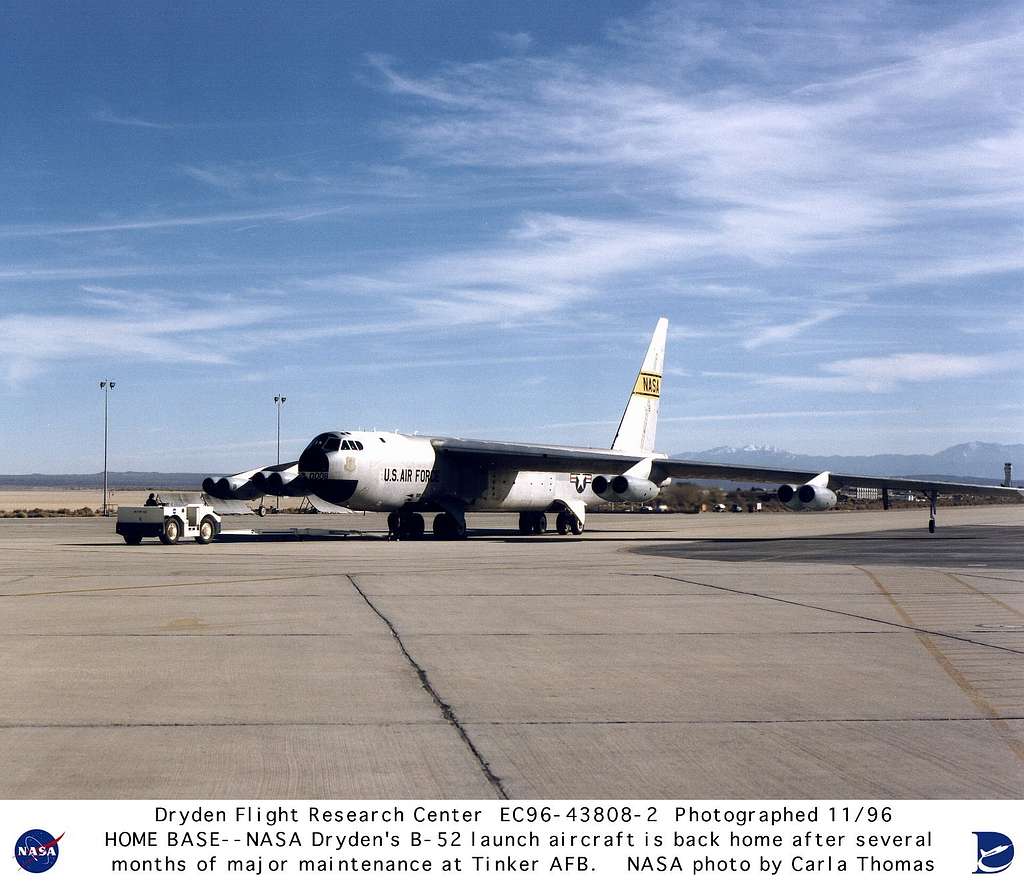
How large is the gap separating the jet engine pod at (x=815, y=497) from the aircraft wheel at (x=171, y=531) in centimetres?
2069

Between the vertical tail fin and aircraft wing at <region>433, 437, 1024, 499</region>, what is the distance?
6.44 m

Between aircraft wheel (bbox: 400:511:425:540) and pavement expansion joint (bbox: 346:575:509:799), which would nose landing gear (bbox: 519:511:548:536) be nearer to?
aircraft wheel (bbox: 400:511:425:540)

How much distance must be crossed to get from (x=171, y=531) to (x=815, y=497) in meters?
21.3

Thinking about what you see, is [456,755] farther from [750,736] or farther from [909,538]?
[909,538]

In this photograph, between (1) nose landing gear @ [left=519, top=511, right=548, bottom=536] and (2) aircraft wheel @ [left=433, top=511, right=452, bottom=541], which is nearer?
(2) aircraft wheel @ [left=433, top=511, right=452, bottom=541]

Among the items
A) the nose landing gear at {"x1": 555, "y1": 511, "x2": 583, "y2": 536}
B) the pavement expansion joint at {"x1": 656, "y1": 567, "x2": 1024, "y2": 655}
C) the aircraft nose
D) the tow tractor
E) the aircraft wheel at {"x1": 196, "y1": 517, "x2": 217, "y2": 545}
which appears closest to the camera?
the pavement expansion joint at {"x1": 656, "y1": 567, "x2": 1024, "y2": 655}

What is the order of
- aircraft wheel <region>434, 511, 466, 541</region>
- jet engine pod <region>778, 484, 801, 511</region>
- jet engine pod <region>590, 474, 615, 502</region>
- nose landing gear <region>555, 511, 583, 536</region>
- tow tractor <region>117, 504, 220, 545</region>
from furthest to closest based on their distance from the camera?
nose landing gear <region>555, 511, 583, 536</region>, aircraft wheel <region>434, 511, 466, 541</region>, jet engine pod <region>590, 474, 615, 502</region>, jet engine pod <region>778, 484, 801, 511</region>, tow tractor <region>117, 504, 220, 545</region>

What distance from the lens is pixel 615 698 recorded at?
31.0 ft
